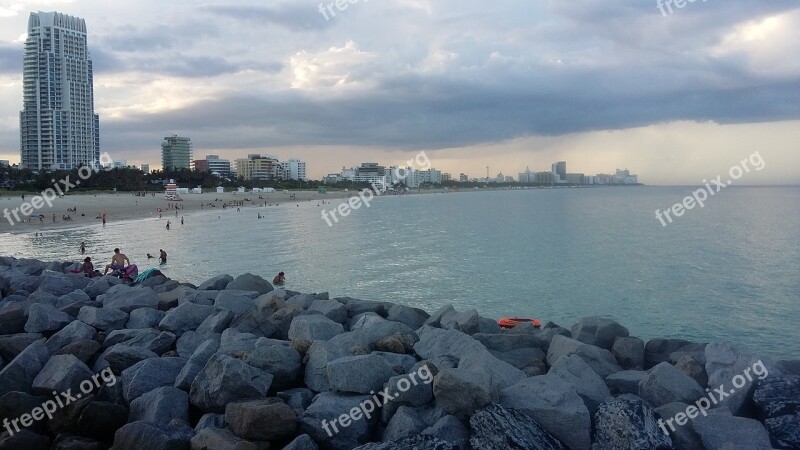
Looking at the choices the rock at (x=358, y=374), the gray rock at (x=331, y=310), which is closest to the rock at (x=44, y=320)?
the gray rock at (x=331, y=310)

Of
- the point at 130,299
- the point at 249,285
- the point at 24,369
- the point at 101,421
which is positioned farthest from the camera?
the point at 249,285

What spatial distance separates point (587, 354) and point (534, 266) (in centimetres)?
2241

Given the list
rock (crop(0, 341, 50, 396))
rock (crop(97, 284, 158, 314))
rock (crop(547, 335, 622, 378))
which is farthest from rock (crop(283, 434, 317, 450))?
rock (crop(97, 284, 158, 314))

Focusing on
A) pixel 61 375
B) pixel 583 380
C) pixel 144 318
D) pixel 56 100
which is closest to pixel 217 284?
pixel 144 318

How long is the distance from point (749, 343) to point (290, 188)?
157 meters

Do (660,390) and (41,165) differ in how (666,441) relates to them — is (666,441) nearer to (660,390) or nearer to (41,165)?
(660,390)

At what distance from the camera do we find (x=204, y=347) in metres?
8.70

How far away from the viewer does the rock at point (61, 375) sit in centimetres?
812

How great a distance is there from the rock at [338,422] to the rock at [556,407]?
1.61 metres

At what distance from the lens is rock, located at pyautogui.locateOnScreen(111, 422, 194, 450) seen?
21.3 ft

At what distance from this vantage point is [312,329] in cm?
944

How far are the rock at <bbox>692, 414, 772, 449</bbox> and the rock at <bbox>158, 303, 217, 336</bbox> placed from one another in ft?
26.9

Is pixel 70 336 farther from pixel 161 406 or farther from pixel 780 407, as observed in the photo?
pixel 780 407

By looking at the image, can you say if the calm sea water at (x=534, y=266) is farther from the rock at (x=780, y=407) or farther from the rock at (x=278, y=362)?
the rock at (x=278, y=362)
